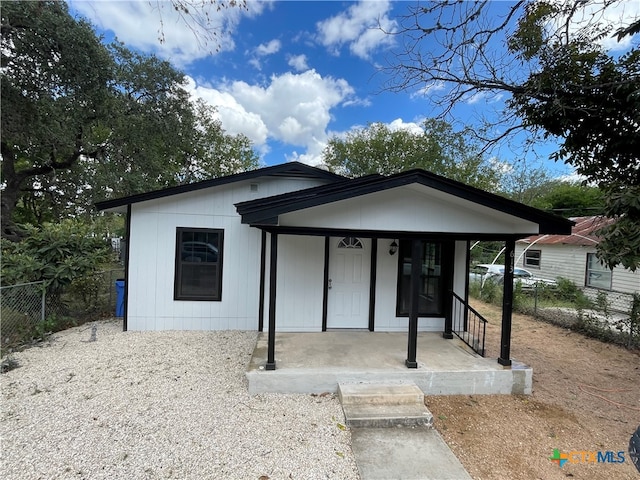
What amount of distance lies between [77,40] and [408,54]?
9594 mm

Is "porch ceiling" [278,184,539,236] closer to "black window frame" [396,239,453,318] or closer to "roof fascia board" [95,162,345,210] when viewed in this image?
"black window frame" [396,239,453,318]

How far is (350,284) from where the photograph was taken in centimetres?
612

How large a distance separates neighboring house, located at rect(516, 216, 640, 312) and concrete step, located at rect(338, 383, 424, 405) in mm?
9648

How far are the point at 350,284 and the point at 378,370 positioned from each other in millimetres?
2109

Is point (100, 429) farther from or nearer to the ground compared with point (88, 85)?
nearer to the ground

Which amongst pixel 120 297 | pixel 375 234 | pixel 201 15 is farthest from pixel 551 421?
pixel 120 297

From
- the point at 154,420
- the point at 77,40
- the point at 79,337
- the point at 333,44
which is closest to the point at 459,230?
the point at 154,420

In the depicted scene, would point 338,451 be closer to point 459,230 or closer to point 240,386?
point 240,386

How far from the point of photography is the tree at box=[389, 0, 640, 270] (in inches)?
178

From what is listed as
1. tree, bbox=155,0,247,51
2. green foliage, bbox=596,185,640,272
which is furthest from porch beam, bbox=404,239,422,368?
tree, bbox=155,0,247,51

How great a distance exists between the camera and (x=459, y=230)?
4398 mm

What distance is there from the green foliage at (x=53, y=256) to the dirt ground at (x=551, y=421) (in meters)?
6.99

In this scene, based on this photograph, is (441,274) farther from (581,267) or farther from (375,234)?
(581,267)

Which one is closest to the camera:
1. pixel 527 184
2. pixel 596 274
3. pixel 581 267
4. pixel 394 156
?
pixel 596 274
